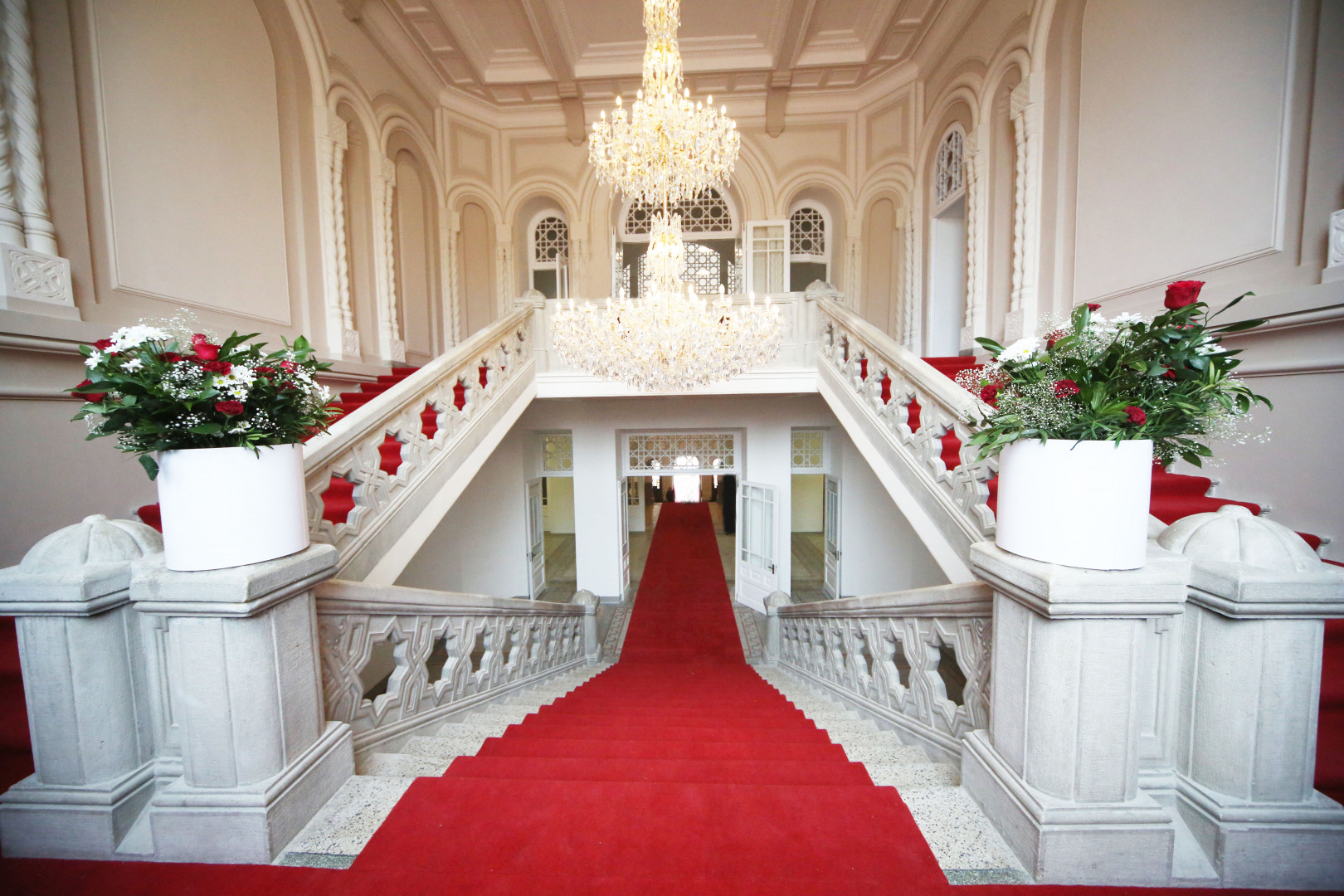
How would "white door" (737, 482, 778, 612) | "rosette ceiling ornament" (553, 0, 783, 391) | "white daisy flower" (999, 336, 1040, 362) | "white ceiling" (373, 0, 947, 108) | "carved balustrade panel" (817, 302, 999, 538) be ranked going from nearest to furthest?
"white daisy flower" (999, 336, 1040, 362) < "carved balustrade panel" (817, 302, 999, 538) < "rosette ceiling ornament" (553, 0, 783, 391) < "white ceiling" (373, 0, 947, 108) < "white door" (737, 482, 778, 612)

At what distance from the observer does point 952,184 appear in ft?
19.3

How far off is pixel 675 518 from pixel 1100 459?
12028 mm

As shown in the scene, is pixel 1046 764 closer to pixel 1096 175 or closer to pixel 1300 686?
pixel 1300 686

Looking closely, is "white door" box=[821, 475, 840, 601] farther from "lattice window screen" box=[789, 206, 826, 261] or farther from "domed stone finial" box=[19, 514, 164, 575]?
"domed stone finial" box=[19, 514, 164, 575]

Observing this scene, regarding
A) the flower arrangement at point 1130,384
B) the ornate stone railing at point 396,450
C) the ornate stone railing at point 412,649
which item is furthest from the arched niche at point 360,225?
the flower arrangement at point 1130,384

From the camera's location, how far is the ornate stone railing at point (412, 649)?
5.78 ft

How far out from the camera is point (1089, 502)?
3.86 feet

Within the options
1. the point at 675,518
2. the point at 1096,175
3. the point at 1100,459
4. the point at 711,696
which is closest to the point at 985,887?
the point at 1100,459

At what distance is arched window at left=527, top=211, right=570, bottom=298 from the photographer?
8.25m

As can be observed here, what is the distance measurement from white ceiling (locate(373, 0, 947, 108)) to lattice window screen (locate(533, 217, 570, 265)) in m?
1.70

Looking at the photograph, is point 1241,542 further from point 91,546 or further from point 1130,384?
point 91,546

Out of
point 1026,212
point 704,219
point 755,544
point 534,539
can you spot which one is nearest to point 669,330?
point 1026,212

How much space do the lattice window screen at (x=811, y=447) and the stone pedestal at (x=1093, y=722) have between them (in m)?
6.16

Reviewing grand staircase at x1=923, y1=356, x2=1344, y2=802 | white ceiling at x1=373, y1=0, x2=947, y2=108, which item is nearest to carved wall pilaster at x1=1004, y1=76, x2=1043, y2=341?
grand staircase at x1=923, y1=356, x2=1344, y2=802
